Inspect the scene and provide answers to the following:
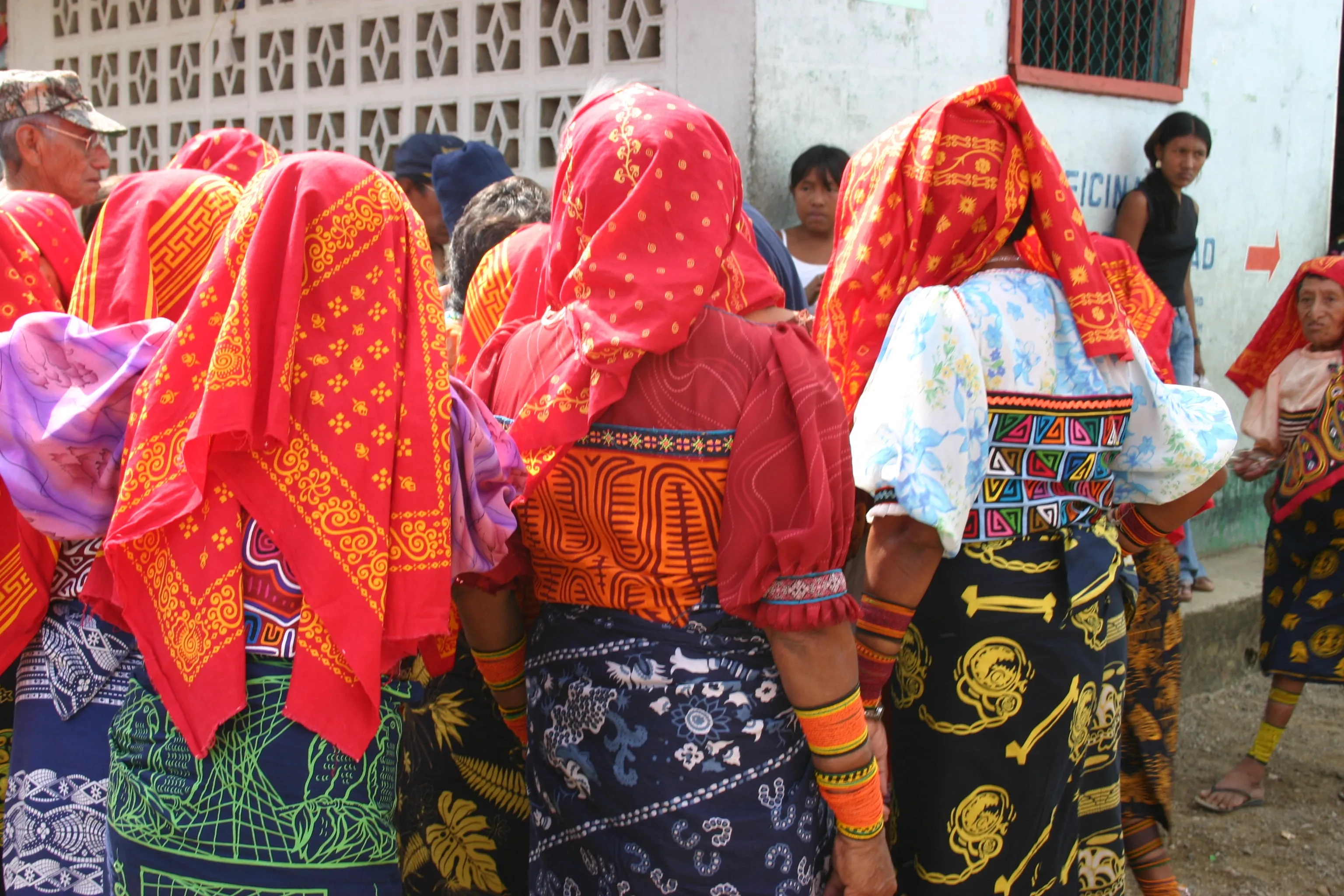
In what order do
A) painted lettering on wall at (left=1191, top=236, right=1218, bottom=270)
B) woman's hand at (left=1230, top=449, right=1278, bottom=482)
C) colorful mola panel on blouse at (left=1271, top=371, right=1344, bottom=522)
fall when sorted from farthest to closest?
painted lettering on wall at (left=1191, top=236, right=1218, bottom=270)
woman's hand at (left=1230, top=449, right=1278, bottom=482)
colorful mola panel on blouse at (left=1271, top=371, right=1344, bottom=522)

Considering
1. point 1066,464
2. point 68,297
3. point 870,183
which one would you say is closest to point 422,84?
point 68,297

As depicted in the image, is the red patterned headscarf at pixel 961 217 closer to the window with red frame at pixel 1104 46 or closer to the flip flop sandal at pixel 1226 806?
the flip flop sandal at pixel 1226 806

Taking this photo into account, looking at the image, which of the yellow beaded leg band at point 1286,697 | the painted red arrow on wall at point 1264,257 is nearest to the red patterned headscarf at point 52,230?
the yellow beaded leg band at point 1286,697

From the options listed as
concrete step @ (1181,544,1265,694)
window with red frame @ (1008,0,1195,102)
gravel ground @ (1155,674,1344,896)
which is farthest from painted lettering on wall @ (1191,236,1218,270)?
gravel ground @ (1155,674,1344,896)

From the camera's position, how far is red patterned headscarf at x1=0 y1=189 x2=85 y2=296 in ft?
8.84

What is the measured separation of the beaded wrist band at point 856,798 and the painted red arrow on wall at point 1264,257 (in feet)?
19.1

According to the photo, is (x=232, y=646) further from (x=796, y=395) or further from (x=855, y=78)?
(x=855, y=78)

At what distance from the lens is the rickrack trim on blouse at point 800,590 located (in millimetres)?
1829

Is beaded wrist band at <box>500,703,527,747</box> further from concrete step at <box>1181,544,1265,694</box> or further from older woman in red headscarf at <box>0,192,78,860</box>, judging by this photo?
concrete step at <box>1181,544,1265,694</box>

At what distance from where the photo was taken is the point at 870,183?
249cm

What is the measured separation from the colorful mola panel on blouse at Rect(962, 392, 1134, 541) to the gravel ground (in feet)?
6.91

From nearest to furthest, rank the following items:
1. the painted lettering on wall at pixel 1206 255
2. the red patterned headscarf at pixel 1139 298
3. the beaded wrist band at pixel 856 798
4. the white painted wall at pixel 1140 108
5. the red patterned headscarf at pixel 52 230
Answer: the beaded wrist band at pixel 856 798, the red patterned headscarf at pixel 52 230, the red patterned headscarf at pixel 1139 298, the white painted wall at pixel 1140 108, the painted lettering on wall at pixel 1206 255

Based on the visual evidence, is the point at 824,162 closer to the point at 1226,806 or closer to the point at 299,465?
the point at 1226,806

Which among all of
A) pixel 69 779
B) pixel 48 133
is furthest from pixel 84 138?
pixel 69 779
